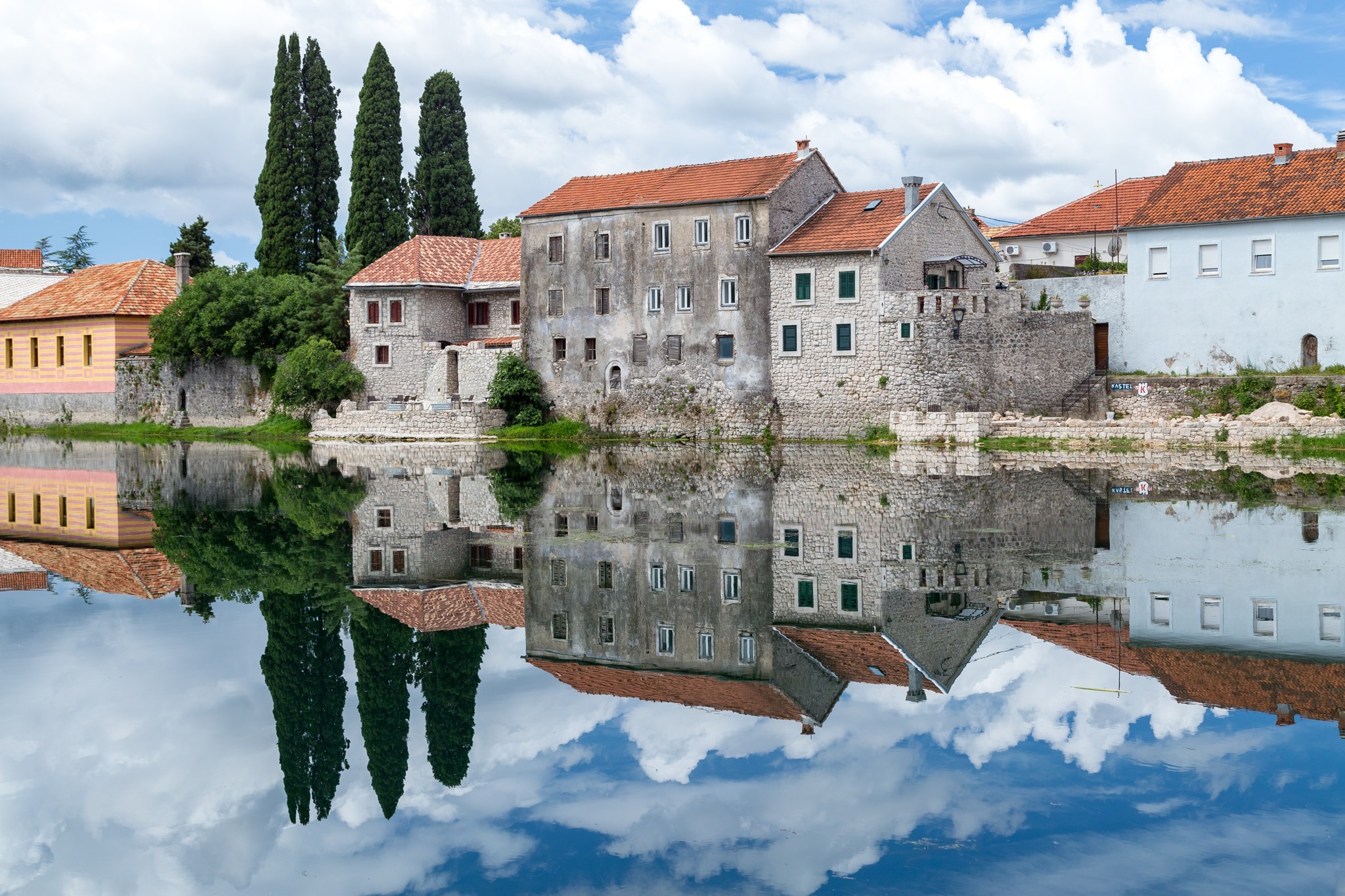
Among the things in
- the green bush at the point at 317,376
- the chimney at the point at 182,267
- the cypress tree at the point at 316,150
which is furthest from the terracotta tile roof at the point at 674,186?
the chimney at the point at 182,267

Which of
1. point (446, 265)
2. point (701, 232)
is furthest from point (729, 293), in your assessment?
point (446, 265)

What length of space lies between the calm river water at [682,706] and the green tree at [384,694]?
0.10ft

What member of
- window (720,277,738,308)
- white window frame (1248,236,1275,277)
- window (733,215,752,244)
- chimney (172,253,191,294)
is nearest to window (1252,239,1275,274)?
white window frame (1248,236,1275,277)

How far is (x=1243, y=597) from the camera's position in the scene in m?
11.2

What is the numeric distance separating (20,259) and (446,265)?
36.3 m

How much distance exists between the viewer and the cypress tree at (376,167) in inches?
2046

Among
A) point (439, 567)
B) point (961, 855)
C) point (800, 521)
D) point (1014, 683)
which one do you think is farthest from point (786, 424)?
point (961, 855)

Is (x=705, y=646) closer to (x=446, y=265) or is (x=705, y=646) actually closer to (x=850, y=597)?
(x=850, y=597)

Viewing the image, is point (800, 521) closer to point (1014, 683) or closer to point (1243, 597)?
point (1243, 597)

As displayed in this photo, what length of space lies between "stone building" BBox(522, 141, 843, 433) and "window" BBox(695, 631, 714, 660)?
3099 centimetres

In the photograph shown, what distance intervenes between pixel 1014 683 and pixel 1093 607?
288 centimetres

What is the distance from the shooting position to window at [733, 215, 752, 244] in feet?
135

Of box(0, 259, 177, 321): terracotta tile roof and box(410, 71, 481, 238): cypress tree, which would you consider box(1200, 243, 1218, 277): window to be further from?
box(0, 259, 177, 321): terracotta tile roof

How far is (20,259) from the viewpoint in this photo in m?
71.8
